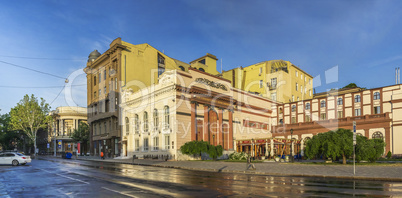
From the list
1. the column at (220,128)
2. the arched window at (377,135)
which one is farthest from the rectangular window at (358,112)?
the column at (220,128)

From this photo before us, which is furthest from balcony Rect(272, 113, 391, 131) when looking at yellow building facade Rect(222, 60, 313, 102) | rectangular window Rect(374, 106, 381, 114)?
yellow building facade Rect(222, 60, 313, 102)

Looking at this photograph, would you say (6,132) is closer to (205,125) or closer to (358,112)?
(205,125)

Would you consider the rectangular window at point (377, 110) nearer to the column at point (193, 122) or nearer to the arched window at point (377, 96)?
the arched window at point (377, 96)

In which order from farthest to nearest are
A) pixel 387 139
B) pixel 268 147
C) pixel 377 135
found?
pixel 268 147 → pixel 377 135 → pixel 387 139

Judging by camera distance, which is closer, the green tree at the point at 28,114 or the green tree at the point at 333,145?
the green tree at the point at 333,145

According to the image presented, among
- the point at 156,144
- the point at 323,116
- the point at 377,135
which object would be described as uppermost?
the point at 323,116

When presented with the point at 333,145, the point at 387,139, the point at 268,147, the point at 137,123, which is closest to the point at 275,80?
the point at 268,147

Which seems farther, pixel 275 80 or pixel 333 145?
pixel 275 80

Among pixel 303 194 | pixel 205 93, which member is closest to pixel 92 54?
pixel 205 93

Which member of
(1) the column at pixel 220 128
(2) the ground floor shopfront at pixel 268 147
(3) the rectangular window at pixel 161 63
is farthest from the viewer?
(3) the rectangular window at pixel 161 63

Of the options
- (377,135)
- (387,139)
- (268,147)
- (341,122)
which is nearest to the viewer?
(387,139)

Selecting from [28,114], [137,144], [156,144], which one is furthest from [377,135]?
Result: [28,114]

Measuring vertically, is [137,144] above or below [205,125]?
below

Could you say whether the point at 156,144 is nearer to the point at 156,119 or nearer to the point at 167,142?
the point at 167,142
